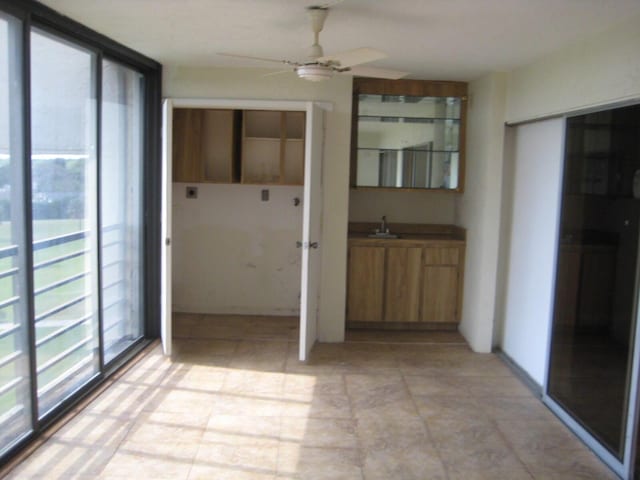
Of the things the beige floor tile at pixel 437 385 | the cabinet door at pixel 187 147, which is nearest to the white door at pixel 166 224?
the cabinet door at pixel 187 147

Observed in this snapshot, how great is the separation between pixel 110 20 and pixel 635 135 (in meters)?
3.01

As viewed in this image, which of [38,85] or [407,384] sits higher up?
[38,85]

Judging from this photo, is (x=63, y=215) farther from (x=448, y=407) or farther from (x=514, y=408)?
(x=514, y=408)

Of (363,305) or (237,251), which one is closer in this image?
(363,305)

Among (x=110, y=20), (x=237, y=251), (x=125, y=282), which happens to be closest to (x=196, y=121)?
(x=237, y=251)

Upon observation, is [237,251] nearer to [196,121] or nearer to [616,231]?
[196,121]

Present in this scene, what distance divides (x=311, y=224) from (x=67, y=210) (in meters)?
1.84

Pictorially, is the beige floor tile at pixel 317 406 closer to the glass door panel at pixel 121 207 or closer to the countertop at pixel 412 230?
the glass door panel at pixel 121 207

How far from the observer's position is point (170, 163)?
459 centimetres

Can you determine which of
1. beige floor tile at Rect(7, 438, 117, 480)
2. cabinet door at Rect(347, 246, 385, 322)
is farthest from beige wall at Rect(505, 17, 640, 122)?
beige floor tile at Rect(7, 438, 117, 480)

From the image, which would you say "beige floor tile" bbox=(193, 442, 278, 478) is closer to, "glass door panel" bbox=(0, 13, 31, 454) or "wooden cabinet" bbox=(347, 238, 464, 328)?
"glass door panel" bbox=(0, 13, 31, 454)

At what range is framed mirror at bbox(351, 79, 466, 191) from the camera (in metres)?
5.51

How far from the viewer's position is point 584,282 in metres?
3.64

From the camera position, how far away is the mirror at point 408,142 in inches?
218
